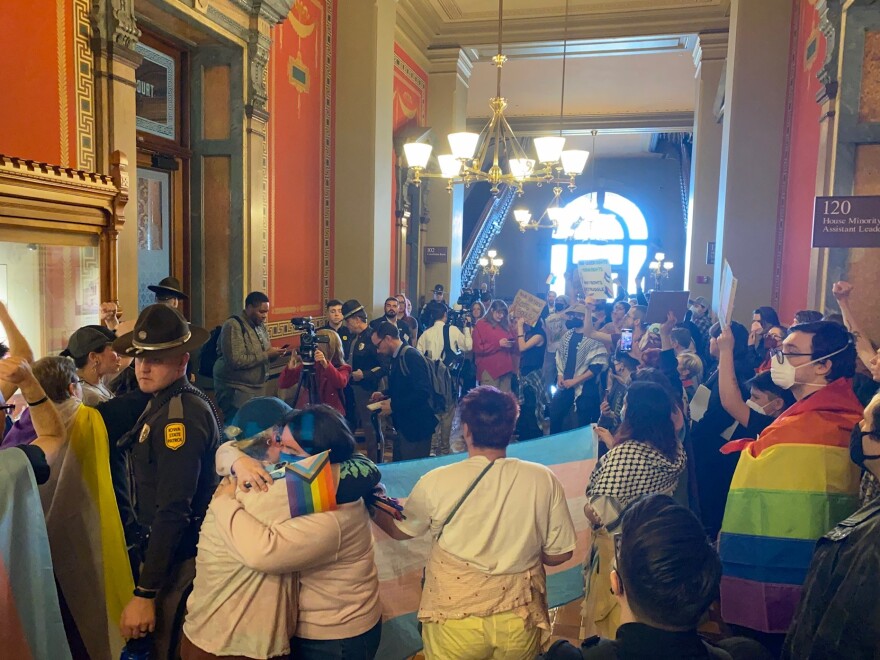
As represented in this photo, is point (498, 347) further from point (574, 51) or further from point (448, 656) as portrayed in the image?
point (574, 51)

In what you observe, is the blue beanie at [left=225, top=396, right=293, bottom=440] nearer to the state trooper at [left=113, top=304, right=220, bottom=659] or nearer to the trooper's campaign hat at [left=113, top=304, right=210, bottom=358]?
the state trooper at [left=113, top=304, right=220, bottom=659]

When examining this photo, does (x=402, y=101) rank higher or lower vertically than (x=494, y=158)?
higher

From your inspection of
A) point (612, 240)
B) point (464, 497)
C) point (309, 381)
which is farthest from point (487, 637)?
point (612, 240)

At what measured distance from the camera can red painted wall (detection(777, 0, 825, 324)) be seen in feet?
17.3

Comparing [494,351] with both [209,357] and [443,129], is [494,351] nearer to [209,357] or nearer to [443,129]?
[209,357]

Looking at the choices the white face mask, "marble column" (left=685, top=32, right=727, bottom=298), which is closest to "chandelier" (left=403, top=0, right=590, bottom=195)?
the white face mask

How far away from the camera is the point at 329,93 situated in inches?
277

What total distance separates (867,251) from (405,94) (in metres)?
6.63

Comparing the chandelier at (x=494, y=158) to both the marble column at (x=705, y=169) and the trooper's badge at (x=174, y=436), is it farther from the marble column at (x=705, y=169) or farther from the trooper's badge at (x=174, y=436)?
the marble column at (x=705, y=169)

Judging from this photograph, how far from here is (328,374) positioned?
4.43 meters

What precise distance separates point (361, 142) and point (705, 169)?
522 centimetres

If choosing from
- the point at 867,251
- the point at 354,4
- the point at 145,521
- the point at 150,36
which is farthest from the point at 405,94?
the point at 145,521

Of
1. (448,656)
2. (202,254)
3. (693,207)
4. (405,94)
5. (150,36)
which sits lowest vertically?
(448,656)

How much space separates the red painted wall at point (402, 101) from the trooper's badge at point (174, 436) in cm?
686
